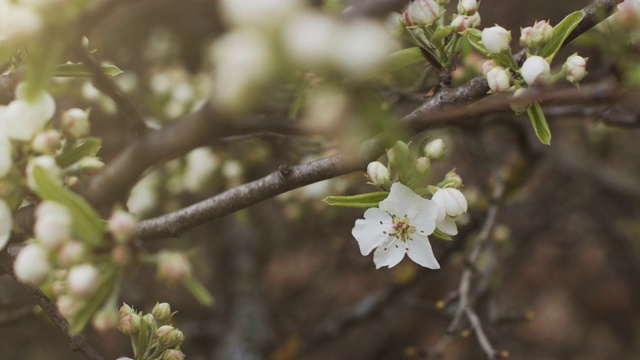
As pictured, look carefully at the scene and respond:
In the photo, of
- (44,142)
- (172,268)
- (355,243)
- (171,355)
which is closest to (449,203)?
(172,268)

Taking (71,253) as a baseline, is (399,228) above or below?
below

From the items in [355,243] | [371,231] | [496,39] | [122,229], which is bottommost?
[355,243]

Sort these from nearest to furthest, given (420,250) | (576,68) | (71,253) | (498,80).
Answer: (71,253)
(498,80)
(576,68)
(420,250)

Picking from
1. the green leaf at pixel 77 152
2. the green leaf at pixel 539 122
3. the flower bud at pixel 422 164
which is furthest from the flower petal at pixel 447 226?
the green leaf at pixel 77 152

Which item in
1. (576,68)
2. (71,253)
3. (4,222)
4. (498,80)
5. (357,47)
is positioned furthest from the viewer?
(576,68)

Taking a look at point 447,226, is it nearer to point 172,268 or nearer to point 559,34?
point 559,34

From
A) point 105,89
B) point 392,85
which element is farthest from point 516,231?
point 105,89

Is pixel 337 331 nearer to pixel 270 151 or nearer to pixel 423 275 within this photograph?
pixel 423 275

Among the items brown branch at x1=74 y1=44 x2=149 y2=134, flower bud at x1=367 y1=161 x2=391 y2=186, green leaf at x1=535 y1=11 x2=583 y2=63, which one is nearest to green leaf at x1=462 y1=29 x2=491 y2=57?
green leaf at x1=535 y1=11 x2=583 y2=63
